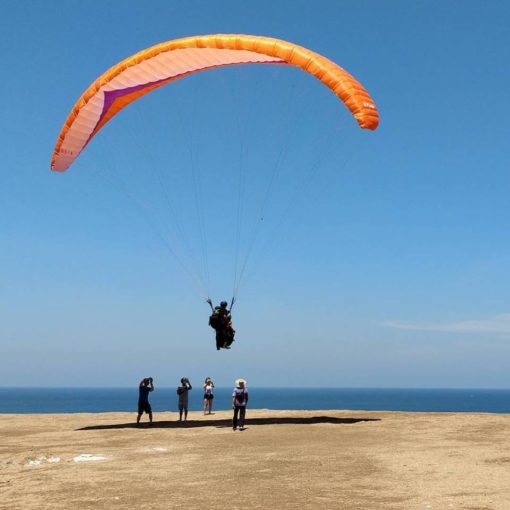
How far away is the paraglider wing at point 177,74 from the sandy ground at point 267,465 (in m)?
8.56

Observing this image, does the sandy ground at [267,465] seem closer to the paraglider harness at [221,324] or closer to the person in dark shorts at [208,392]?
the paraglider harness at [221,324]

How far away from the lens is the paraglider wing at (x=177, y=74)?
17484 millimetres

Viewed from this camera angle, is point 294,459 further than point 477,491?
Yes

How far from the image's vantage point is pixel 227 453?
1473 cm

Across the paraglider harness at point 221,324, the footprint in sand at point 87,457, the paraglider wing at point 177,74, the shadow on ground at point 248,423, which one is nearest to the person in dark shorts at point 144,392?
the shadow on ground at point 248,423

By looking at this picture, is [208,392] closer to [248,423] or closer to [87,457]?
[248,423]

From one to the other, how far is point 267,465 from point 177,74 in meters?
12.2

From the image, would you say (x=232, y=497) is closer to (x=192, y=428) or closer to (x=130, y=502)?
(x=130, y=502)

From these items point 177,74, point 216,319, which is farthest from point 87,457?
point 177,74

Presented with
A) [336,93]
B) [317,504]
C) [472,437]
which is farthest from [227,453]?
[336,93]

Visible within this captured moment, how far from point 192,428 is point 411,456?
8878mm

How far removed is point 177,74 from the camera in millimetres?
19609

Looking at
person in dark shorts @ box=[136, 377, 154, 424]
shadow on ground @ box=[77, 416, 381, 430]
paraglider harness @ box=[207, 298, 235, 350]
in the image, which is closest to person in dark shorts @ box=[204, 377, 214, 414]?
shadow on ground @ box=[77, 416, 381, 430]

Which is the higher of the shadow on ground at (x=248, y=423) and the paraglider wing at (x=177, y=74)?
the paraglider wing at (x=177, y=74)
